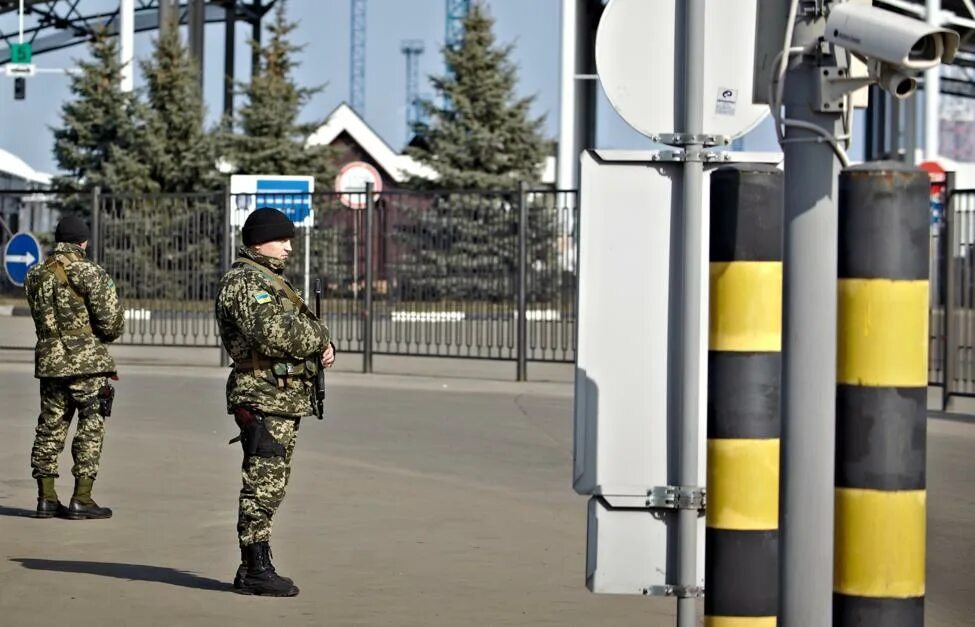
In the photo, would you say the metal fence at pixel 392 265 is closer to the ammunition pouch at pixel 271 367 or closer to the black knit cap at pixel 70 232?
the black knit cap at pixel 70 232

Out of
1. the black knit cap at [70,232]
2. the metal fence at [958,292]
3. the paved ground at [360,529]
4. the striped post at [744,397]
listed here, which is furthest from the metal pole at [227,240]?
the striped post at [744,397]

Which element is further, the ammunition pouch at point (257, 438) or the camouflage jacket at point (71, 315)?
the camouflage jacket at point (71, 315)

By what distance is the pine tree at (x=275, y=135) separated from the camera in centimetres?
4566

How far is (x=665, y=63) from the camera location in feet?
17.6

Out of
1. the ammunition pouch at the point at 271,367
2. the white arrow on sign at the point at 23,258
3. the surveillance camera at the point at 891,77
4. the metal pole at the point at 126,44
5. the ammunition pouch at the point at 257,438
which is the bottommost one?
the ammunition pouch at the point at 257,438

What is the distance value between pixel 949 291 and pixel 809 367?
524 inches

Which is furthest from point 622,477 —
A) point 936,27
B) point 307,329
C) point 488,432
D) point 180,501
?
point 488,432

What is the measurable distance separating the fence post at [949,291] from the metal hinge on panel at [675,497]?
1212 cm

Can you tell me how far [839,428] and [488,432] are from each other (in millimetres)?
11044

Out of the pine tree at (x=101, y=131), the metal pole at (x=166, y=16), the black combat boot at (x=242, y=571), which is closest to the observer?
the black combat boot at (x=242, y=571)

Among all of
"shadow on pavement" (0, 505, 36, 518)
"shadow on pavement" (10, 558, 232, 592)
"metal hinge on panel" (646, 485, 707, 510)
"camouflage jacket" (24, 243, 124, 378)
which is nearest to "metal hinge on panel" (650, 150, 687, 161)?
"metal hinge on panel" (646, 485, 707, 510)

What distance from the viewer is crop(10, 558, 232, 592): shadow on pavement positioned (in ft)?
27.7

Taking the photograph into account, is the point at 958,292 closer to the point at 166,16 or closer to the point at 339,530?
the point at 339,530

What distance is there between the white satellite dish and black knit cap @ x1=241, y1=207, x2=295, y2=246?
310 cm
